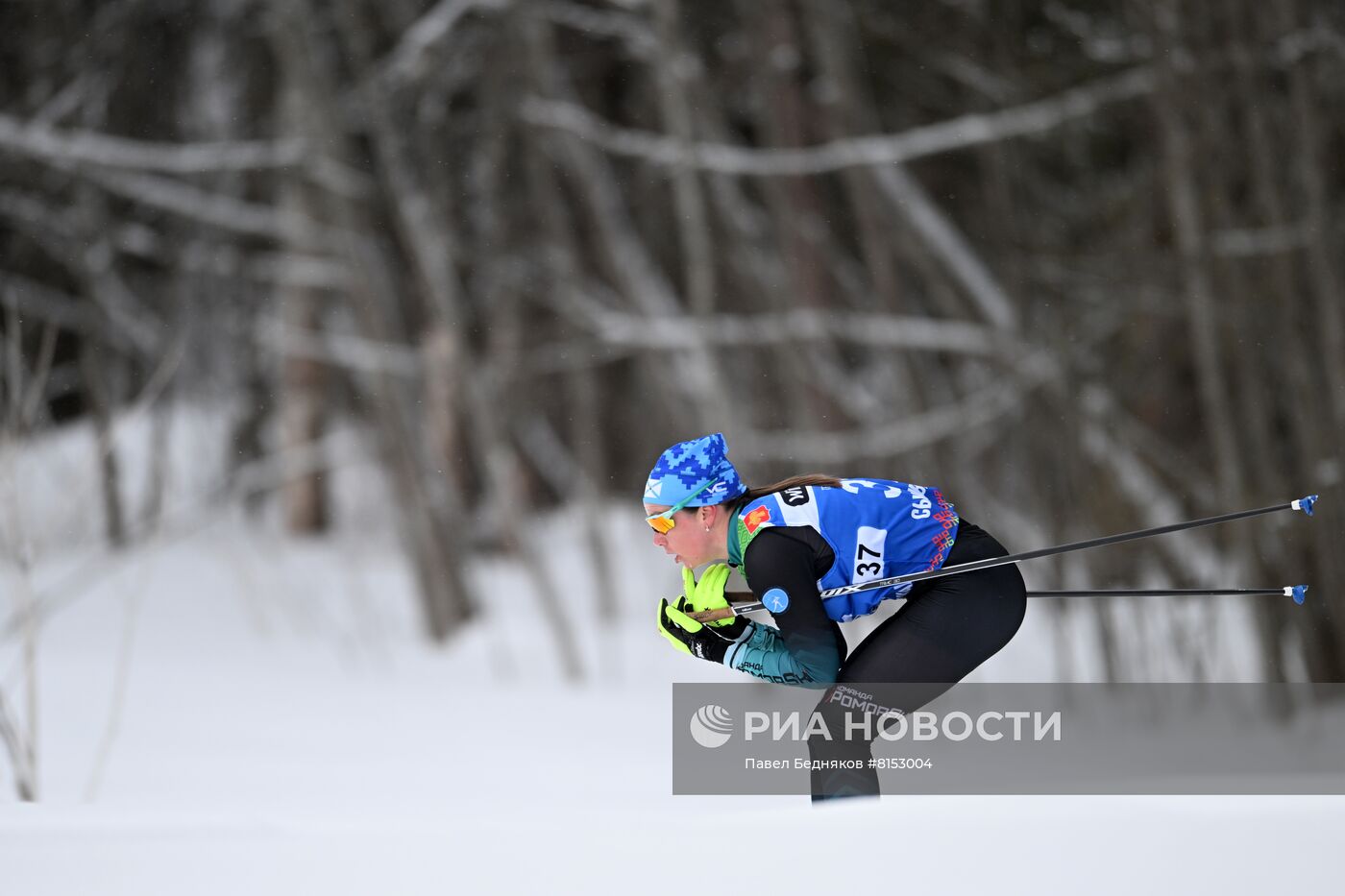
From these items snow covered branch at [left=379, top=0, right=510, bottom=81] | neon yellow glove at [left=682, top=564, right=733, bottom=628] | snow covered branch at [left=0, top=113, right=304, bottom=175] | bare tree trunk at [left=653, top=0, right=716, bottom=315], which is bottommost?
neon yellow glove at [left=682, top=564, right=733, bottom=628]

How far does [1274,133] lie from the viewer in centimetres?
603

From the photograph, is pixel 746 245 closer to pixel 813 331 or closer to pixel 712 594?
pixel 813 331

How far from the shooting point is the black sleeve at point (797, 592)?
2.34m

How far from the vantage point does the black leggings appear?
7.92 feet

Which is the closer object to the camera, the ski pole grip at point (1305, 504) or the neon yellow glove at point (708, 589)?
the ski pole grip at point (1305, 504)

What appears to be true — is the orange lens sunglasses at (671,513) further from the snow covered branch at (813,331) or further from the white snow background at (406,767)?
the snow covered branch at (813,331)

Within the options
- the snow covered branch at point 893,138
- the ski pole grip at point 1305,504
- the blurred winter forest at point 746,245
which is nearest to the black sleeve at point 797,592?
the ski pole grip at point 1305,504

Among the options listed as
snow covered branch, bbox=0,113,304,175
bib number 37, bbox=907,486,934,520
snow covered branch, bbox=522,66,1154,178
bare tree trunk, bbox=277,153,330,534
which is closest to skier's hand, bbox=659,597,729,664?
bib number 37, bbox=907,486,934,520

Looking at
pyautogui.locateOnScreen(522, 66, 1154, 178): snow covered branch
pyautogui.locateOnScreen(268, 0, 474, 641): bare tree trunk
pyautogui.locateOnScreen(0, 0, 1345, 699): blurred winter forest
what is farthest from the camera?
pyautogui.locateOnScreen(268, 0, 474, 641): bare tree trunk

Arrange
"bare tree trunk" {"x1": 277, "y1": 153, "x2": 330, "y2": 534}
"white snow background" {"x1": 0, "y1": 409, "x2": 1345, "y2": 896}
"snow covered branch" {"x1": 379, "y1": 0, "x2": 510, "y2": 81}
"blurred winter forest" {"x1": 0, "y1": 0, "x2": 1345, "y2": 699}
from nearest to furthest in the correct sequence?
"white snow background" {"x1": 0, "y1": 409, "x2": 1345, "y2": 896}
"blurred winter forest" {"x1": 0, "y1": 0, "x2": 1345, "y2": 699}
"snow covered branch" {"x1": 379, "y1": 0, "x2": 510, "y2": 81}
"bare tree trunk" {"x1": 277, "y1": 153, "x2": 330, "y2": 534}

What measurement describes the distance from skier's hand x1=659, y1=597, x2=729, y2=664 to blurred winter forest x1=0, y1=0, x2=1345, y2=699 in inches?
70.7

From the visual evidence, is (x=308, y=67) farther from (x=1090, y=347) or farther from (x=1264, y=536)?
(x=1264, y=536)

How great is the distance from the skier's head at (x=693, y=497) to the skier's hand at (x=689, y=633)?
0.33 feet

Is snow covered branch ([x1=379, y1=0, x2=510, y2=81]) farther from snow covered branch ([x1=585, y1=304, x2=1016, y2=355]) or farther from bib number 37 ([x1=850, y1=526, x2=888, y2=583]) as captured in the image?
bib number 37 ([x1=850, y1=526, x2=888, y2=583])
